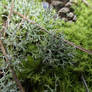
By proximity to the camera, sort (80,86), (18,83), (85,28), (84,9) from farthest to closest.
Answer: (84,9), (85,28), (80,86), (18,83)

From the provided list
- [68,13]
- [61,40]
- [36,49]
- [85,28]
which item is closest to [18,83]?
[36,49]

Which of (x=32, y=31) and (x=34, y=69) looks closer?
(x=34, y=69)

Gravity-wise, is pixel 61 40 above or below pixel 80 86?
above

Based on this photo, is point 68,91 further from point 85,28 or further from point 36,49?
point 85,28

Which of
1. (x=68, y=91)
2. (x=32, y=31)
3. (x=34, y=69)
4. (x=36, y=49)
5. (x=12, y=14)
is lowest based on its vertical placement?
(x=68, y=91)

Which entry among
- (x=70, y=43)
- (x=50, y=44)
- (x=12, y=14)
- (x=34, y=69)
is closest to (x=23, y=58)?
(x=34, y=69)

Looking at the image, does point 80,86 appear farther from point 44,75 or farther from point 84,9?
point 84,9

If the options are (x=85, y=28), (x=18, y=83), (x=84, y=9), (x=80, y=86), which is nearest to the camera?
(x=18, y=83)

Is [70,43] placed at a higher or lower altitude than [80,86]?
higher

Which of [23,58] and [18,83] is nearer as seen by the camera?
[18,83]
